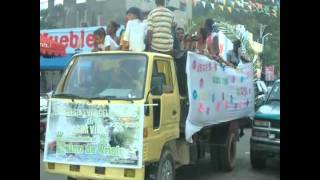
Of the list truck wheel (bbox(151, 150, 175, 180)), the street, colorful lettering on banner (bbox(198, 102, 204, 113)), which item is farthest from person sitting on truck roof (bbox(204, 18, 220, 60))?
truck wheel (bbox(151, 150, 175, 180))

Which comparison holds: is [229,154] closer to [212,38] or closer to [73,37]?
[212,38]

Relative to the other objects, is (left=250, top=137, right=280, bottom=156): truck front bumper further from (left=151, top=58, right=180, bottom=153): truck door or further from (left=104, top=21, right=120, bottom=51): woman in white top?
(left=104, top=21, right=120, bottom=51): woman in white top

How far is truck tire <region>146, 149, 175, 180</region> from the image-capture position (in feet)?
19.9

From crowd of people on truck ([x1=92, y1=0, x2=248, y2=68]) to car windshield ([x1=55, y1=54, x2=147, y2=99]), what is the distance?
463mm

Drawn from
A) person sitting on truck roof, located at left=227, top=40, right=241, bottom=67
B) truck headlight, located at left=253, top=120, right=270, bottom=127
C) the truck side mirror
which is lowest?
truck headlight, located at left=253, top=120, right=270, bottom=127

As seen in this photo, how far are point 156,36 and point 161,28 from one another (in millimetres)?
169

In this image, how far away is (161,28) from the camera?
23.7 ft

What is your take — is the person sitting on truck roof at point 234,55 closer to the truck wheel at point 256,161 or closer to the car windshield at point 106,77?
the truck wheel at point 256,161

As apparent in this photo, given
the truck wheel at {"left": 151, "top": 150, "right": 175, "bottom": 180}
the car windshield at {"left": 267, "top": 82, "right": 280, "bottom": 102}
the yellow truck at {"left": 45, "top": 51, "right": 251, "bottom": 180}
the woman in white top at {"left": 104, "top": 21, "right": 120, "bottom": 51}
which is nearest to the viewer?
the yellow truck at {"left": 45, "top": 51, "right": 251, "bottom": 180}

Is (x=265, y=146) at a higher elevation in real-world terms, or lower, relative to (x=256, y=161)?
higher

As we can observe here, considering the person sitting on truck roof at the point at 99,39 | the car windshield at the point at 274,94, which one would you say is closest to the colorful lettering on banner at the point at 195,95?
the person sitting on truck roof at the point at 99,39

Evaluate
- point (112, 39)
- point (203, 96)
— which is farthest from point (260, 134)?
point (112, 39)

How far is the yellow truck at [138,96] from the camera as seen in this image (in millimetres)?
5824
